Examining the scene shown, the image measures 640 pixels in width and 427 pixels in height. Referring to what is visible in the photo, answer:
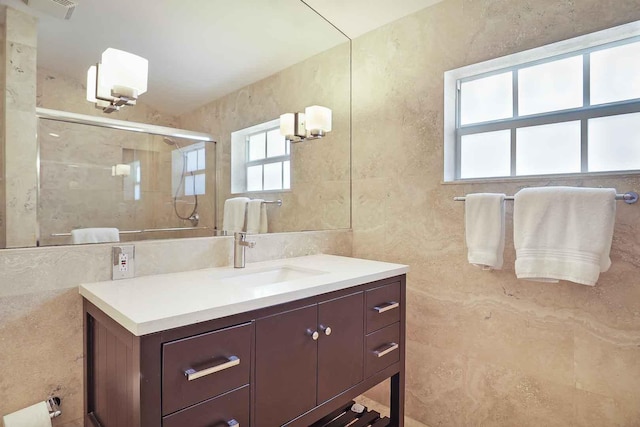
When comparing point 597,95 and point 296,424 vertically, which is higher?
point 597,95

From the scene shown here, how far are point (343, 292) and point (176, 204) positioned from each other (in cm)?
76

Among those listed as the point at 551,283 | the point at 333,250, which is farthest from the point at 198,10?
the point at 551,283

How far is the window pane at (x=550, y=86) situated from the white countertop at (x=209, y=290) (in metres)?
1.02

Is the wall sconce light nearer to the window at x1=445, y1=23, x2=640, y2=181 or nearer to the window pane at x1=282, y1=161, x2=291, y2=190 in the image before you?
the window pane at x1=282, y1=161, x2=291, y2=190

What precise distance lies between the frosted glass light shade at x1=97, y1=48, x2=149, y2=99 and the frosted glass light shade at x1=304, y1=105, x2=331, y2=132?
36.2 inches

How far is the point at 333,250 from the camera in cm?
214

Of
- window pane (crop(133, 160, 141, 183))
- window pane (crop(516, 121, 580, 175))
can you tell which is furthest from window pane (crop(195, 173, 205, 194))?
window pane (crop(516, 121, 580, 175))

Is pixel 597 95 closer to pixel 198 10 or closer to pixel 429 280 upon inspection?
pixel 429 280

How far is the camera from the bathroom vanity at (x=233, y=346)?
86cm

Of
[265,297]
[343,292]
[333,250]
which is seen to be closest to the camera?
[265,297]

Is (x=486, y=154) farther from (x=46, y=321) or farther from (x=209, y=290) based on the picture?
(x=46, y=321)

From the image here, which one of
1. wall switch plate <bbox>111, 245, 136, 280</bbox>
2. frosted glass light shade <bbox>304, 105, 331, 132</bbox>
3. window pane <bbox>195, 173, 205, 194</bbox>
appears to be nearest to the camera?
wall switch plate <bbox>111, 245, 136, 280</bbox>

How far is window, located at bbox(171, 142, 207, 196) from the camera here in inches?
→ 55.7

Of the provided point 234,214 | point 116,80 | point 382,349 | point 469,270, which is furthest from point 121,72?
point 469,270
